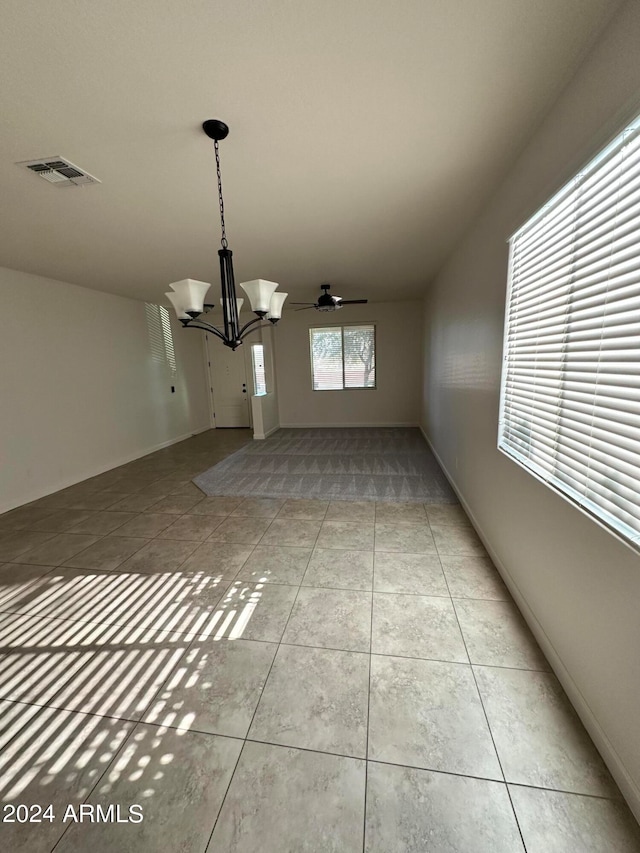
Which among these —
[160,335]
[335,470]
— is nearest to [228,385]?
[160,335]

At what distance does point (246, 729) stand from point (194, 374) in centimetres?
647

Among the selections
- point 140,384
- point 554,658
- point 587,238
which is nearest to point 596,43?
point 587,238

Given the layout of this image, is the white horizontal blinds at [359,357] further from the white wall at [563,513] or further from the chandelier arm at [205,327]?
the chandelier arm at [205,327]

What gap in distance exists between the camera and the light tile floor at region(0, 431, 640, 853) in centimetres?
100

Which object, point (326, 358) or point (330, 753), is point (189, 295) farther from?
point (326, 358)

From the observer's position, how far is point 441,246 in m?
3.33

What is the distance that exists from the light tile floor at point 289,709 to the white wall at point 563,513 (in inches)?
6.3

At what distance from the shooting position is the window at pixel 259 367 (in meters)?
6.52

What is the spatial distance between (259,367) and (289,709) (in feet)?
19.3

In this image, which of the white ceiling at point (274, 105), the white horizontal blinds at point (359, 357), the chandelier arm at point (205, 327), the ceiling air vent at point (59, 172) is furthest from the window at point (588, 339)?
the white horizontal blinds at point (359, 357)

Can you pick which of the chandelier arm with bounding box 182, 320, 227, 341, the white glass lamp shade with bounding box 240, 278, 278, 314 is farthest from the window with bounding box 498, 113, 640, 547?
the chandelier arm with bounding box 182, 320, 227, 341

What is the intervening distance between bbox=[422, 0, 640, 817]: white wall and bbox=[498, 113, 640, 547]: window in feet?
0.31

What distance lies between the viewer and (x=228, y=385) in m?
7.18

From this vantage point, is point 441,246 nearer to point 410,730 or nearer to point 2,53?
point 2,53
